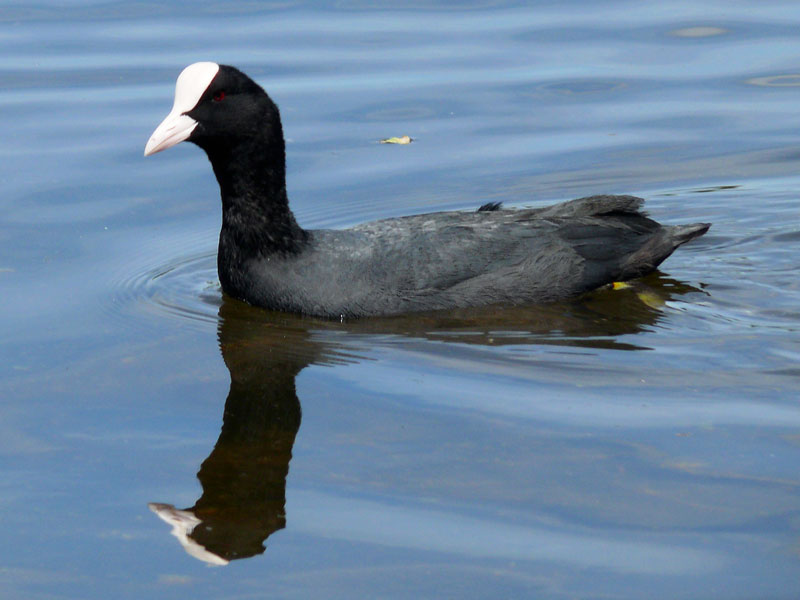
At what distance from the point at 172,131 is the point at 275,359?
1.34 m

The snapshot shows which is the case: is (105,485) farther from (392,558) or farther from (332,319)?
(332,319)

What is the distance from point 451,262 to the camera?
6.84 m

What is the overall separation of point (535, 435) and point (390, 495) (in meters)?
0.74

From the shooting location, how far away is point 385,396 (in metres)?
5.69

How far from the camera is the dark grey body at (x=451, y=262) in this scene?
22.2 ft

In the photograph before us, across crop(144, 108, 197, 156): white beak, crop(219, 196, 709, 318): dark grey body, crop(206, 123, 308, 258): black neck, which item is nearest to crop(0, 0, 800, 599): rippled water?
crop(219, 196, 709, 318): dark grey body

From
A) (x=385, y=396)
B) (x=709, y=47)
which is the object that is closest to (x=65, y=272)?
(x=385, y=396)

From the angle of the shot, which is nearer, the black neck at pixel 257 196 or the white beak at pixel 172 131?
the white beak at pixel 172 131

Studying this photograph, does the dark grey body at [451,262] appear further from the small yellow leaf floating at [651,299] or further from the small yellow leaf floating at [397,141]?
the small yellow leaf floating at [397,141]

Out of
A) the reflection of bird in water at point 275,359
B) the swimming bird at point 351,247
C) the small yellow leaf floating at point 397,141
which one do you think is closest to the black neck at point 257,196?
the swimming bird at point 351,247

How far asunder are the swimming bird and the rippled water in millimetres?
164

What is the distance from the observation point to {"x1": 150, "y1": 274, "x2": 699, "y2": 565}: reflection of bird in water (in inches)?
184

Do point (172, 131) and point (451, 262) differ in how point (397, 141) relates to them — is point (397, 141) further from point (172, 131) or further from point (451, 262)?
point (172, 131)

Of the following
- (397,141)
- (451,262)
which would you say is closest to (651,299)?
(451,262)
